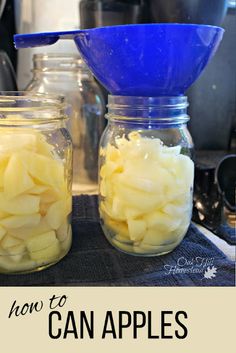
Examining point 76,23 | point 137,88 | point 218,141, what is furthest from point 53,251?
point 76,23

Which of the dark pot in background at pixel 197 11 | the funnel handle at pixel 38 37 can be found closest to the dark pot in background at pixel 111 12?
the dark pot in background at pixel 197 11

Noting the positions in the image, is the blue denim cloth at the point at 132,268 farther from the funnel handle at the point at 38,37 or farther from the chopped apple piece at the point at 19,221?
the funnel handle at the point at 38,37

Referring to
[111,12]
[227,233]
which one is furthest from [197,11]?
[227,233]

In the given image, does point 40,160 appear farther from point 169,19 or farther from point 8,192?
point 169,19

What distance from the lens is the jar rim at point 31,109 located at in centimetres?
42

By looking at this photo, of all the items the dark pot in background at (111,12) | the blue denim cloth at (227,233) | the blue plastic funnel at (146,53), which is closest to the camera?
the blue plastic funnel at (146,53)

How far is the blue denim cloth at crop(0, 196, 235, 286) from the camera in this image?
0.40 meters

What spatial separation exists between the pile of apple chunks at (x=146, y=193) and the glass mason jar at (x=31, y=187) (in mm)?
58

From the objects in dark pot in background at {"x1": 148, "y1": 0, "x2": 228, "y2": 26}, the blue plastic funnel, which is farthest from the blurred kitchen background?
the blue plastic funnel

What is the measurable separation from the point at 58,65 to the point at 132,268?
40cm

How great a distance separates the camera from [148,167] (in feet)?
1.43

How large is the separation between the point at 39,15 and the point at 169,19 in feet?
0.90
